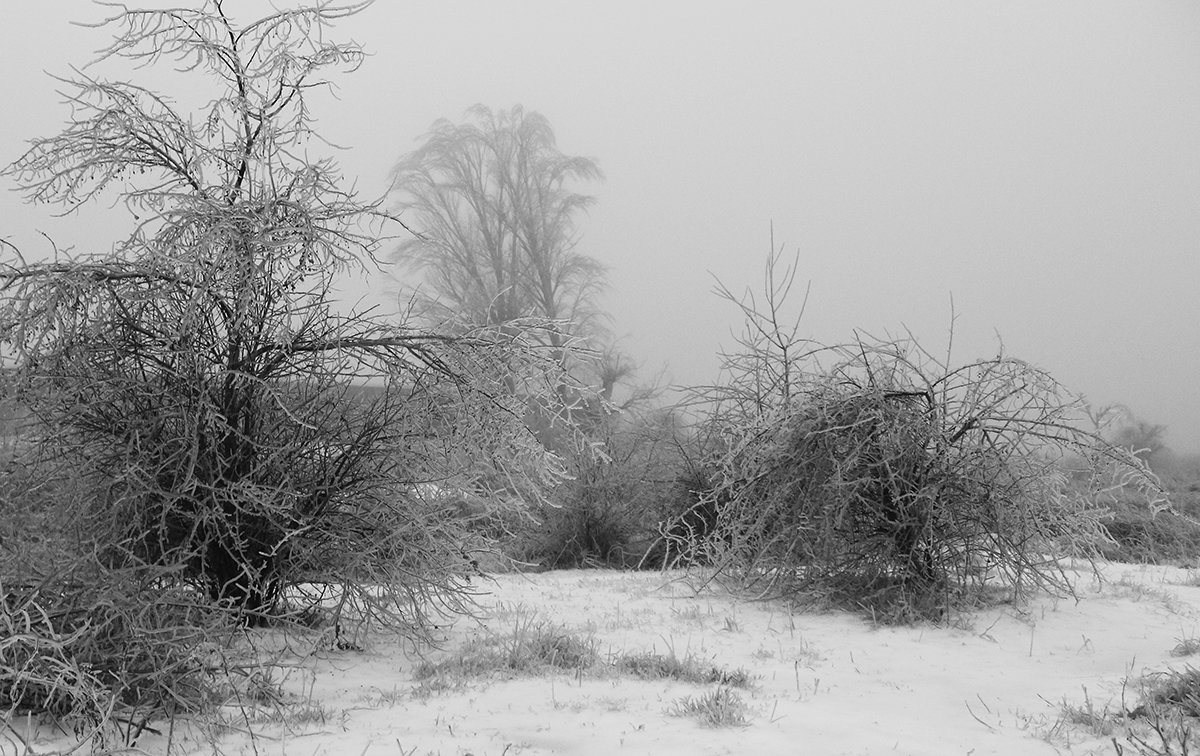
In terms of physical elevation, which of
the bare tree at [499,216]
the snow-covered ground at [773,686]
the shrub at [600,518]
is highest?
the bare tree at [499,216]

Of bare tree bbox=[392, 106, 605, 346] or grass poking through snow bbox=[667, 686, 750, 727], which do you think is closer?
grass poking through snow bbox=[667, 686, 750, 727]

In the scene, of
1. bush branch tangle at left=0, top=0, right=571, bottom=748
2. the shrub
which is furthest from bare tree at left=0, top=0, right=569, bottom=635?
the shrub

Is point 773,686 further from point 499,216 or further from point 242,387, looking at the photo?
point 499,216

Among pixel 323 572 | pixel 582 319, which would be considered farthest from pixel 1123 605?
pixel 582 319

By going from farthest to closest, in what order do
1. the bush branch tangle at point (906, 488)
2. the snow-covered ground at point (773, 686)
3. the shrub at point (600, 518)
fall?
the shrub at point (600, 518)
the bush branch tangle at point (906, 488)
the snow-covered ground at point (773, 686)

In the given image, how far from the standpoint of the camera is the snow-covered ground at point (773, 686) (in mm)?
4254

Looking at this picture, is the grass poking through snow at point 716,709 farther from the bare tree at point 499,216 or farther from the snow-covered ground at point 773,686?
the bare tree at point 499,216

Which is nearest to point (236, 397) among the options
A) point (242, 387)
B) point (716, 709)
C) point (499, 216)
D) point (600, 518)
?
point (242, 387)

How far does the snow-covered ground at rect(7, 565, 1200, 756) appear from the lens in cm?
425

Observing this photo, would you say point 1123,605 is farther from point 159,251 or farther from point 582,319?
point 582,319

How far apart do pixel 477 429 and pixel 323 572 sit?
1285 mm

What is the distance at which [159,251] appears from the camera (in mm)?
5312

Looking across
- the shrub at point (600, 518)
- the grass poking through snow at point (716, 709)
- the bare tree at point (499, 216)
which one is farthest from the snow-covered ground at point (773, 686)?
the bare tree at point (499, 216)

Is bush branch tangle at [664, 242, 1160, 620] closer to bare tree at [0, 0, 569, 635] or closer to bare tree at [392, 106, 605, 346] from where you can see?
bare tree at [0, 0, 569, 635]
